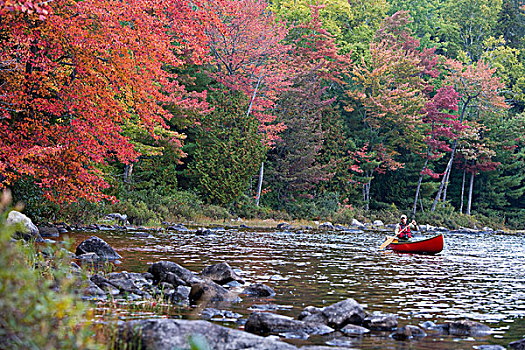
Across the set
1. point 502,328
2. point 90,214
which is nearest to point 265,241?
point 90,214

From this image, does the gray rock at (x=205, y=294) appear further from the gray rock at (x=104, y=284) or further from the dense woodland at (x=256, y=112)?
the dense woodland at (x=256, y=112)

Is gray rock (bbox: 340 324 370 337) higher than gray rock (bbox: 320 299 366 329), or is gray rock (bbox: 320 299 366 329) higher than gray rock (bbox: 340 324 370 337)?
gray rock (bbox: 320 299 366 329)

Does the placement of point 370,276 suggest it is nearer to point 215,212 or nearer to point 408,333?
point 408,333

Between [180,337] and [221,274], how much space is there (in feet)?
17.7

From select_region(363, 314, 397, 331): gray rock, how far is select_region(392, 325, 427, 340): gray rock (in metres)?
0.22

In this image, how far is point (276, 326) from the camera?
21.8 ft

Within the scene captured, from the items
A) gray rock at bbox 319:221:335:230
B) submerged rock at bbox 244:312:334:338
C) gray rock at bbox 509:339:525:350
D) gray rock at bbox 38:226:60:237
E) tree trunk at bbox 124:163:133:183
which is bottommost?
gray rock at bbox 319:221:335:230

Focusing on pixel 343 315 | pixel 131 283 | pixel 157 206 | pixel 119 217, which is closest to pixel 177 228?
pixel 119 217

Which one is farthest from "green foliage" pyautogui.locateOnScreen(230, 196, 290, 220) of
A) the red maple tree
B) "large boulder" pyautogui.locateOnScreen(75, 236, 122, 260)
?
"large boulder" pyautogui.locateOnScreen(75, 236, 122, 260)

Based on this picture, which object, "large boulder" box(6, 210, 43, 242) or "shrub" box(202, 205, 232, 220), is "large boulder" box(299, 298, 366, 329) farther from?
"shrub" box(202, 205, 232, 220)

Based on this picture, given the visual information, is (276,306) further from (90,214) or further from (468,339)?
(90,214)

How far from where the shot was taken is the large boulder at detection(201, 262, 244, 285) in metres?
10.2

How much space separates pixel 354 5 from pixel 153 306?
4476cm

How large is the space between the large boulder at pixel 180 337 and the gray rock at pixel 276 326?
139 cm
